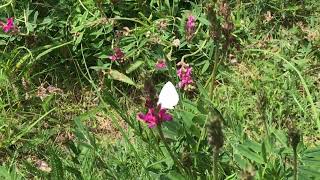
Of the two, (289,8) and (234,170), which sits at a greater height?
(289,8)

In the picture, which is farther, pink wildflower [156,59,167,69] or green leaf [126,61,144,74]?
pink wildflower [156,59,167,69]

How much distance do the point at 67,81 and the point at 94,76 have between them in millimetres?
130

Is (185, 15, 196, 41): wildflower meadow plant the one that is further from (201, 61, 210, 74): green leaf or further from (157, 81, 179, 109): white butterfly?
(157, 81, 179, 109): white butterfly

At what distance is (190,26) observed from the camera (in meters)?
2.71

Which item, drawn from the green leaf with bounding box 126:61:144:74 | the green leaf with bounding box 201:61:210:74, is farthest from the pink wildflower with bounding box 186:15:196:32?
the green leaf with bounding box 126:61:144:74

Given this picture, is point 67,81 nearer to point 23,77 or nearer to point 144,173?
point 23,77

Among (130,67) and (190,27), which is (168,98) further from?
(190,27)

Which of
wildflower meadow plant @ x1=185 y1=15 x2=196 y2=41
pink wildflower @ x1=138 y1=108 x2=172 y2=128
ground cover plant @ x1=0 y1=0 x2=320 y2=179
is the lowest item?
ground cover plant @ x1=0 y1=0 x2=320 y2=179

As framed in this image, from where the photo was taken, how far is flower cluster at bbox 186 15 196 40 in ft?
Result: 8.71

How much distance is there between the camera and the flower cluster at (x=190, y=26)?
2656mm

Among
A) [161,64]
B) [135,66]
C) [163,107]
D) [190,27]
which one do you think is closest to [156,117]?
[163,107]

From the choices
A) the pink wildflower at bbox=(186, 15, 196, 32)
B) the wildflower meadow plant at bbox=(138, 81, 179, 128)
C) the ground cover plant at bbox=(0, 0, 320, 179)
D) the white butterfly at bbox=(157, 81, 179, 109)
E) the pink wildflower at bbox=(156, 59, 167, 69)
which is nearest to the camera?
the wildflower meadow plant at bbox=(138, 81, 179, 128)

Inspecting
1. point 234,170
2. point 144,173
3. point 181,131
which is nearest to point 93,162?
point 144,173

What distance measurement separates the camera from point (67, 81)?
9.13 feet
